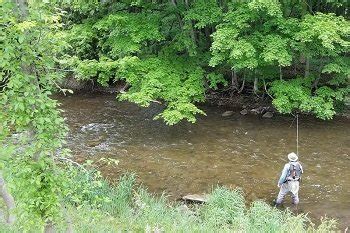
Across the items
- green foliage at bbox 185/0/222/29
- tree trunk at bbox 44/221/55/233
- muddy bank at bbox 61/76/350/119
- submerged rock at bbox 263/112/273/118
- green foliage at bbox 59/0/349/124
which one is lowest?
submerged rock at bbox 263/112/273/118

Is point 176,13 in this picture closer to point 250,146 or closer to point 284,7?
point 284,7

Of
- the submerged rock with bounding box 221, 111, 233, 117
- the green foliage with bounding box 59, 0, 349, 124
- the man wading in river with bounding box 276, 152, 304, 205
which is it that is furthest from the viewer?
the submerged rock with bounding box 221, 111, 233, 117

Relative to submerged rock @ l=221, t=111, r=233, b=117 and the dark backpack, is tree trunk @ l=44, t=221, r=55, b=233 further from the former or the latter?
submerged rock @ l=221, t=111, r=233, b=117

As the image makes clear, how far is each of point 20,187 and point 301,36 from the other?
1208 cm

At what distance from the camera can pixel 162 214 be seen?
890cm

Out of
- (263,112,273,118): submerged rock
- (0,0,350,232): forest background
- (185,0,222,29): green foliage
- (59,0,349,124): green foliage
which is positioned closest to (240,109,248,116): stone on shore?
(263,112,273,118): submerged rock

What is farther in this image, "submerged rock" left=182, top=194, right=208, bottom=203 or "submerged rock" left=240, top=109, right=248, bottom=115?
"submerged rock" left=240, top=109, right=248, bottom=115

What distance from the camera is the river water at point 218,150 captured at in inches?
474

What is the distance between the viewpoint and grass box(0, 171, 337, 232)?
26.0 ft

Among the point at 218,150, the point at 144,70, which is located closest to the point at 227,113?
the point at 218,150

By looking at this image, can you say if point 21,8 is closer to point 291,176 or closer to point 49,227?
point 49,227

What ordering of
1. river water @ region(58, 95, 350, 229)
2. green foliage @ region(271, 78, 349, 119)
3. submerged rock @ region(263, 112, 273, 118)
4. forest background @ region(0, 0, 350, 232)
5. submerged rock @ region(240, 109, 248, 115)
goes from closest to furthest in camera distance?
1. forest background @ region(0, 0, 350, 232)
2. river water @ region(58, 95, 350, 229)
3. green foliage @ region(271, 78, 349, 119)
4. submerged rock @ region(263, 112, 273, 118)
5. submerged rock @ region(240, 109, 248, 115)

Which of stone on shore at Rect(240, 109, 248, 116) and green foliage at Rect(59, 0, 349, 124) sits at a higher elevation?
green foliage at Rect(59, 0, 349, 124)

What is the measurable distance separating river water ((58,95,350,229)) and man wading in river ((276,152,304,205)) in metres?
0.65
